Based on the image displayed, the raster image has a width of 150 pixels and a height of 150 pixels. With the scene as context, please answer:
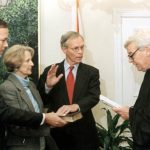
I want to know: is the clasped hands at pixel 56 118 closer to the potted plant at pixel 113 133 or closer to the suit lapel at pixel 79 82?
the suit lapel at pixel 79 82

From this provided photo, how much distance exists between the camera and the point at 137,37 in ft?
7.71

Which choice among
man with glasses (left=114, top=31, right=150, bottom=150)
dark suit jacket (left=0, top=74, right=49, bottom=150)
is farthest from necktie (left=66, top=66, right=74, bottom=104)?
man with glasses (left=114, top=31, right=150, bottom=150)

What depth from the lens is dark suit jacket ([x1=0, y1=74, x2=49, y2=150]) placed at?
2.60 m

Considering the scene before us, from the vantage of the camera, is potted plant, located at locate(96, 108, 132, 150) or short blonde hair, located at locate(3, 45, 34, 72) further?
potted plant, located at locate(96, 108, 132, 150)

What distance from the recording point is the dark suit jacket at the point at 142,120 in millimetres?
2225

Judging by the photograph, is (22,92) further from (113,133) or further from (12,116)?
(113,133)

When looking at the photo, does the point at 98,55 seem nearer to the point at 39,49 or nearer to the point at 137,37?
the point at 39,49

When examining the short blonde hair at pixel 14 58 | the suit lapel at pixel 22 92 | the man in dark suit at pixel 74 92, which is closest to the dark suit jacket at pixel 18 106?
the suit lapel at pixel 22 92

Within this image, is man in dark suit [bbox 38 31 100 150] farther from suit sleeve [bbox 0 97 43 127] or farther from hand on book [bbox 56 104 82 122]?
suit sleeve [bbox 0 97 43 127]

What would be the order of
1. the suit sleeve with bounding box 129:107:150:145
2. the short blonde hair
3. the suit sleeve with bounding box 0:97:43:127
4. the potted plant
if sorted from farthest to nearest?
the potted plant < the short blonde hair < the suit sleeve with bounding box 0:97:43:127 < the suit sleeve with bounding box 129:107:150:145

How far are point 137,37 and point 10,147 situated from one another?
1.27m

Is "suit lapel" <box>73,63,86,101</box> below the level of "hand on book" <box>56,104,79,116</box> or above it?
above

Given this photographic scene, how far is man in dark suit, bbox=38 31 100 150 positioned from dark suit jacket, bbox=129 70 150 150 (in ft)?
2.77

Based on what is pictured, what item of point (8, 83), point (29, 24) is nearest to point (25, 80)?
point (8, 83)
